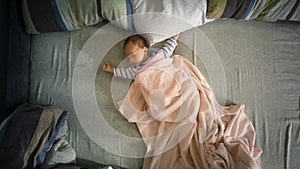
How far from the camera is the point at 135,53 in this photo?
4.14 feet

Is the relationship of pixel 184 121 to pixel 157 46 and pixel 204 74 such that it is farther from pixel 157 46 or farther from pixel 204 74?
pixel 157 46

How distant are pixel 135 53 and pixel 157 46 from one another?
116 mm

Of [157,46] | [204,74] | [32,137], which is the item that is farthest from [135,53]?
[32,137]

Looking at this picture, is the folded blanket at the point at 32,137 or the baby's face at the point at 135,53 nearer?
the folded blanket at the point at 32,137

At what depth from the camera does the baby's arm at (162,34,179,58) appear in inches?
50.7

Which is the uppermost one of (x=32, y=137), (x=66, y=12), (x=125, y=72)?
(x=66, y=12)

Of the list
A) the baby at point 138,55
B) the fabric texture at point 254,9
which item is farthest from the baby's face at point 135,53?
the fabric texture at point 254,9

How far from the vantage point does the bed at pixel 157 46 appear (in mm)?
1229

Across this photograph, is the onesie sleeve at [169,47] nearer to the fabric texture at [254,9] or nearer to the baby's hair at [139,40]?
the baby's hair at [139,40]

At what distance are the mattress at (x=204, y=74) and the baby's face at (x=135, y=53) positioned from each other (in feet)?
0.20

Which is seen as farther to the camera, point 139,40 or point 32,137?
point 139,40

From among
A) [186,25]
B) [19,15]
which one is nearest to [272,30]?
[186,25]

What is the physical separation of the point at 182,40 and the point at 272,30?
15.6 inches

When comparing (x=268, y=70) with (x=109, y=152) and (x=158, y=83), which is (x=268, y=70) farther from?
(x=109, y=152)
